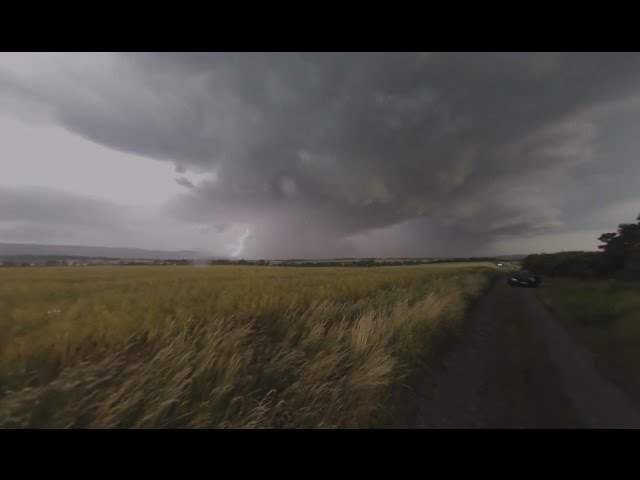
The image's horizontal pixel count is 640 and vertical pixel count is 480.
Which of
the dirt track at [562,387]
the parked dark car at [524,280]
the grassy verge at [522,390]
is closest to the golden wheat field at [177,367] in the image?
the dirt track at [562,387]

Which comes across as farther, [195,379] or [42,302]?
[42,302]

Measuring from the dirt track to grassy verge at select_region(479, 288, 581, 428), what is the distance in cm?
12

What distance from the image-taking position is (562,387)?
12.8 feet

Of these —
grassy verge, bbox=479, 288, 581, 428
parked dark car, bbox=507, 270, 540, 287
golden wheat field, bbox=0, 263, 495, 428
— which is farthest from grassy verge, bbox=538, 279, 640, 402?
parked dark car, bbox=507, 270, 540, 287

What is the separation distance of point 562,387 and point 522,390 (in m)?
0.76

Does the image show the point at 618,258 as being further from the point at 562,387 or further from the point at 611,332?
the point at 562,387

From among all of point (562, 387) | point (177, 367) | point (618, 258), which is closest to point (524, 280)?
point (618, 258)

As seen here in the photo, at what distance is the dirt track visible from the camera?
10.1 feet

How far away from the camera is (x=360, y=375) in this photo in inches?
125

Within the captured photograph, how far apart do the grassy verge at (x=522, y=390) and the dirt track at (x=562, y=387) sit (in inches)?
4.8
